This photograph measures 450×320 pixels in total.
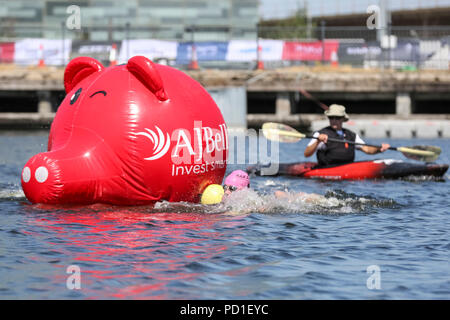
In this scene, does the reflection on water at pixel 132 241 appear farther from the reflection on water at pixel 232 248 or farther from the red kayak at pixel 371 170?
the red kayak at pixel 371 170

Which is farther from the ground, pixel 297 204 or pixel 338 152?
pixel 338 152

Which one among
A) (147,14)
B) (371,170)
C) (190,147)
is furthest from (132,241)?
(147,14)

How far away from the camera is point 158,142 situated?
8.62 metres

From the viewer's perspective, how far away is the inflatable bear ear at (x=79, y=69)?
9.48 meters

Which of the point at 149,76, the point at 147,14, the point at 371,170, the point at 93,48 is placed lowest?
the point at 371,170

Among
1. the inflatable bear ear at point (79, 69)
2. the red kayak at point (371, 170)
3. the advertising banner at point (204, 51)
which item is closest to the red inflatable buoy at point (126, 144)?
the inflatable bear ear at point (79, 69)

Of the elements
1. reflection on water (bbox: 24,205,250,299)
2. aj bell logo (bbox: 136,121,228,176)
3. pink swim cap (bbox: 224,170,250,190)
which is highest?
aj bell logo (bbox: 136,121,228,176)

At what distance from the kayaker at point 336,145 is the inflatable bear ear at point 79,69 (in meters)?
5.08

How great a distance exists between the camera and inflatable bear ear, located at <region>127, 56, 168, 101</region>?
28.5ft

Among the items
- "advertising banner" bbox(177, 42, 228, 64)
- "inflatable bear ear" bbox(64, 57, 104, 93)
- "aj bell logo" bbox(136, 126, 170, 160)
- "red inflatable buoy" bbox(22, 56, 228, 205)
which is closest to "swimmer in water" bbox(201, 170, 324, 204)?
"red inflatable buoy" bbox(22, 56, 228, 205)

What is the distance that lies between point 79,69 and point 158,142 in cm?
178

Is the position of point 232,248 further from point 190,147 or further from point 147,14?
point 147,14

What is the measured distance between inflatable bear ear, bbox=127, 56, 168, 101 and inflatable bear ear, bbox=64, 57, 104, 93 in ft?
2.83

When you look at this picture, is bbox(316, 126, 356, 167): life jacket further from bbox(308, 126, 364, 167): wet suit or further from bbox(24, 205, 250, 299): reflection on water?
bbox(24, 205, 250, 299): reflection on water
